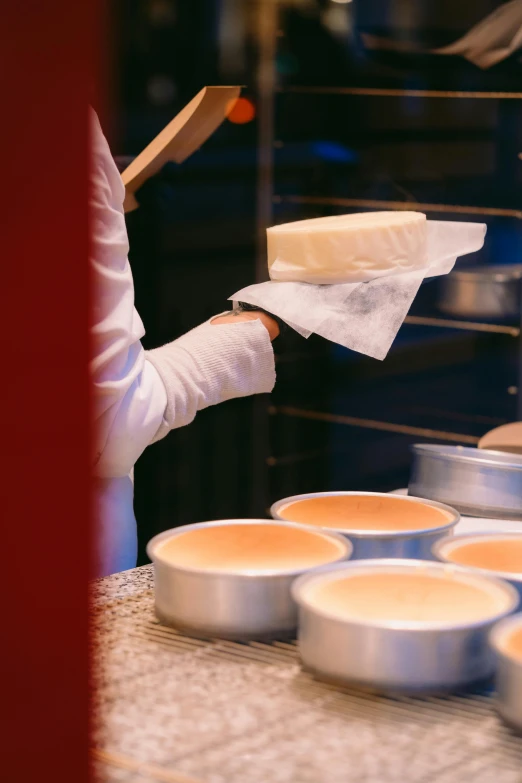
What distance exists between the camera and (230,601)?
0.97 meters

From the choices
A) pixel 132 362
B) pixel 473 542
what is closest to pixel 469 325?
pixel 132 362

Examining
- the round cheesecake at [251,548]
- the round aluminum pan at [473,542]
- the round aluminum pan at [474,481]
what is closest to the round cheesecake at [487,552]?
the round aluminum pan at [473,542]

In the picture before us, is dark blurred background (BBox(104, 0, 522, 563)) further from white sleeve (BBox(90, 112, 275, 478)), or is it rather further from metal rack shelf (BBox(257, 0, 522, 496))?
white sleeve (BBox(90, 112, 275, 478))

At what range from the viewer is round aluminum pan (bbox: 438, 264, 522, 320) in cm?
288

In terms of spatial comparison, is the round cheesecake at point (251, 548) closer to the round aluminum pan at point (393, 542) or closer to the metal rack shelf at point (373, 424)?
the round aluminum pan at point (393, 542)

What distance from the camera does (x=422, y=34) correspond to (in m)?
3.22

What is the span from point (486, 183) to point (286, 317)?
79.0 inches

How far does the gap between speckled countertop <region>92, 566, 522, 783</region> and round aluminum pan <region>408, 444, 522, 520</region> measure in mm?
645

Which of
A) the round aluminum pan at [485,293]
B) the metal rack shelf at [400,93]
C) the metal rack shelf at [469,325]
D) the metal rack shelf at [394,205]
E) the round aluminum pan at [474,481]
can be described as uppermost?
the metal rack shelf at [400,93]

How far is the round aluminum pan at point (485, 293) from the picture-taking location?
2.88 meters

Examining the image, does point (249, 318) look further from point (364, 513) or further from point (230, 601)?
point (230, 601)

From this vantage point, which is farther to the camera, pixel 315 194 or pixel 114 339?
pixel 315 194

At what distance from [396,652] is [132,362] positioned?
0.71 metres

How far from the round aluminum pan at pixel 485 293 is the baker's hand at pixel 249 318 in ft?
4.45
